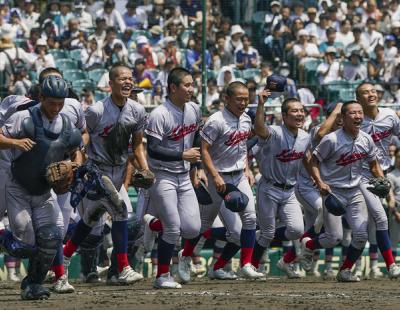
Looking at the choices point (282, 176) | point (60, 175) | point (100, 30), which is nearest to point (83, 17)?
point (100, 30)

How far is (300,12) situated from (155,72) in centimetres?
411

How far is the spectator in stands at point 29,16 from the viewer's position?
20.7 m

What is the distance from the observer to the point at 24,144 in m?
9.42

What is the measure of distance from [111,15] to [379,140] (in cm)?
889

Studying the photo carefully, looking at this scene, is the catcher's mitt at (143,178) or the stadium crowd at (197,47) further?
the stadium crowd at (197,47)

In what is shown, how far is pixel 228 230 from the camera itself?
12.8m

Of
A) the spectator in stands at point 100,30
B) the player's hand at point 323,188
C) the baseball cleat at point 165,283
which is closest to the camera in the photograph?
the baseball cleat at point 165,283

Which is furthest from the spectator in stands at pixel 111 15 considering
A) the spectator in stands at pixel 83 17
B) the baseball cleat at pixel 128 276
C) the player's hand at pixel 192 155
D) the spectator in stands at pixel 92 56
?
the baseball cleat at pixel 128 276

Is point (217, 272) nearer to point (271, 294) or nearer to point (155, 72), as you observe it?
point (271, 294)

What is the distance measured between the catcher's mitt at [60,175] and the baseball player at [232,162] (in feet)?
8.29

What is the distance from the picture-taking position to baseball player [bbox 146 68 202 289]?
11.4 meters

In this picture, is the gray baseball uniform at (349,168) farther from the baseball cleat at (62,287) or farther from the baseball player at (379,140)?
the baseball cleat at (62,287)

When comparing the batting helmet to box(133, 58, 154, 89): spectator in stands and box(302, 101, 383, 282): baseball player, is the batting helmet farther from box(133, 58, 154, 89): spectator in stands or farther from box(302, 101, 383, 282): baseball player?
box(133, 58, 154, 89): spectator in stands

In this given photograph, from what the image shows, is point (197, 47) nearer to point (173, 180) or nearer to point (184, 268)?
point (184, 268)
